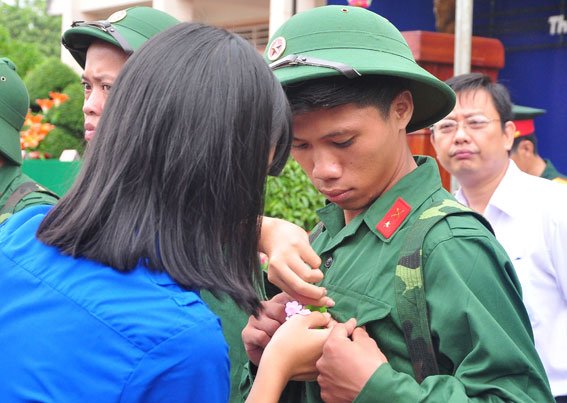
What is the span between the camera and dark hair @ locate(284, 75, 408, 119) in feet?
6.03

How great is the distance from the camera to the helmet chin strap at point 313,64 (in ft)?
5.75

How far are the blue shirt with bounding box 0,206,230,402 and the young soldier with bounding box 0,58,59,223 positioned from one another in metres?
1.94

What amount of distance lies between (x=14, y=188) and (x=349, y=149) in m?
2.07

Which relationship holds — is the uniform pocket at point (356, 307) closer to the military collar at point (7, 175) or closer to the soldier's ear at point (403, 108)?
A: the soldier's ear at point (403, 108)

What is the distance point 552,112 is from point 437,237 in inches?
270

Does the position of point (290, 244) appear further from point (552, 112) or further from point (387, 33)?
point (552, 112)

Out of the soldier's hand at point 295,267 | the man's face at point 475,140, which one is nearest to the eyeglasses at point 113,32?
the soldier's hand at point 295,267

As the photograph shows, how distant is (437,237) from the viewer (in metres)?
1.63

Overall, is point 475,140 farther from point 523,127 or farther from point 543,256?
point 523,127

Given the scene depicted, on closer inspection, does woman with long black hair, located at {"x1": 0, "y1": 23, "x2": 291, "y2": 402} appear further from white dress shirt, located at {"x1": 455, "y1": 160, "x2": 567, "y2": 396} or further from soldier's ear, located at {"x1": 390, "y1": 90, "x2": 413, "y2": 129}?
white dress shirt, located at {"x1": 455, "y1": 160, "x2": 567, "y2": 396}

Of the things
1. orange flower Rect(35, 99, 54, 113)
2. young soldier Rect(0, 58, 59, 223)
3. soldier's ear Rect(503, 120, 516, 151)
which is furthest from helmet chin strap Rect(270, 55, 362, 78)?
orange flower Rect(35, 99, 54, 113)

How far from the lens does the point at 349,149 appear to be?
73.5 inches

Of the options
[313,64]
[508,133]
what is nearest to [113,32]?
[313,64]

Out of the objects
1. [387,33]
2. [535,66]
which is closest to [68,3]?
[535,66]
